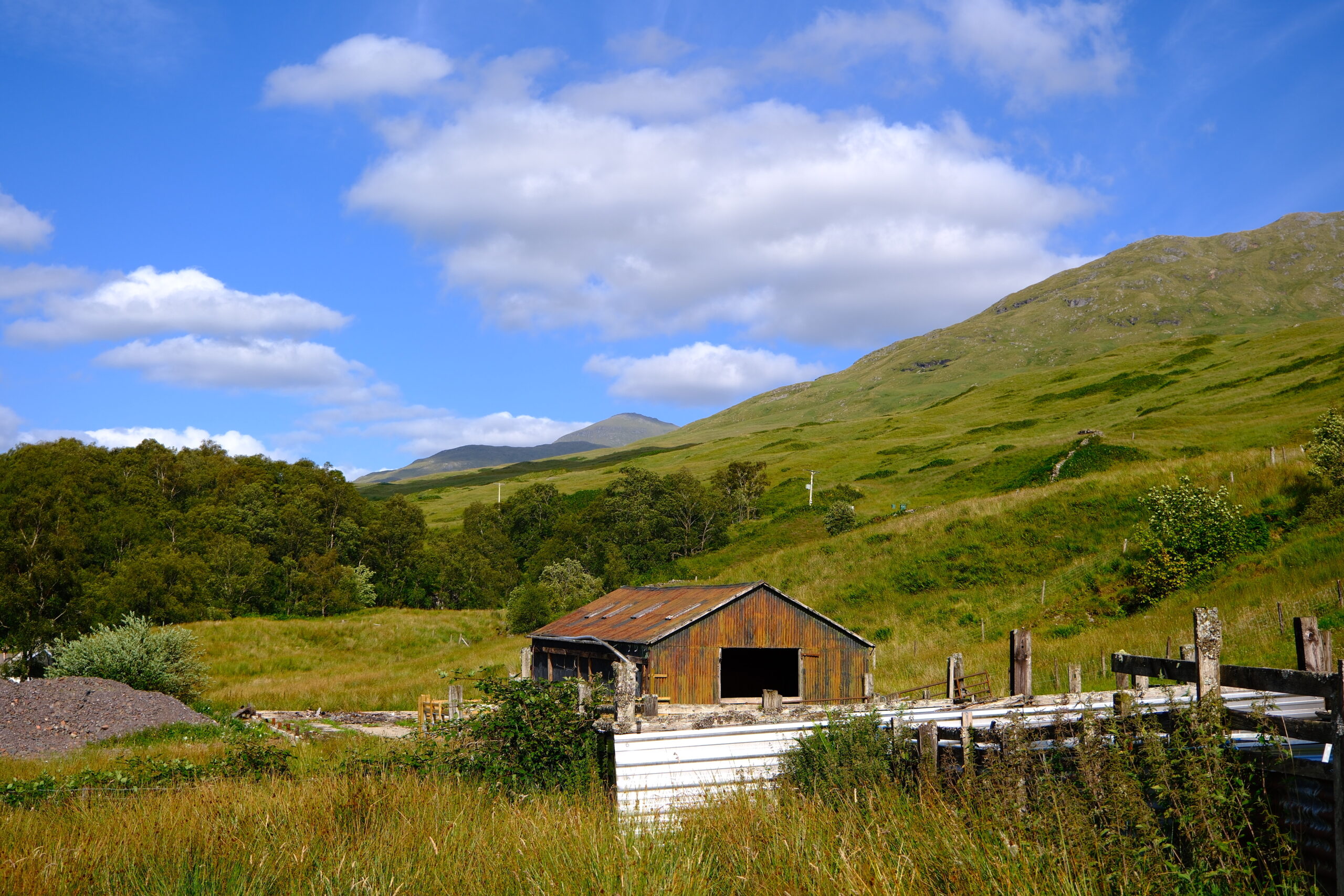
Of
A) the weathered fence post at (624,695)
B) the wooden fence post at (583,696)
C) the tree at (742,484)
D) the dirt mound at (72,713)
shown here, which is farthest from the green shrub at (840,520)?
the weathered fence post at (624,695)

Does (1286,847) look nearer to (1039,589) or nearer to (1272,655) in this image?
(1272,655)

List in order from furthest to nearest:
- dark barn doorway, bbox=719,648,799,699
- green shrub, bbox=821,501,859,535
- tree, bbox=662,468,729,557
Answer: tree, bbox=662,468,729,557, green shrub, bbox=821,501,859,535, dark barn doorway, bbox=719,648,799,699

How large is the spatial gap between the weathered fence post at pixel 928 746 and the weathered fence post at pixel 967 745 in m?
0.27

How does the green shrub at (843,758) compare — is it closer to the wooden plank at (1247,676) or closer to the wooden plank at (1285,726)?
the wooden plank at (1247,676)

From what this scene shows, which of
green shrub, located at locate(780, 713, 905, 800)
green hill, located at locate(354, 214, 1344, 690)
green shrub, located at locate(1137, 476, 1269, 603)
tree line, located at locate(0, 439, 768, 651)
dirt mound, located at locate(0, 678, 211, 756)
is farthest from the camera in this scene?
tree line, located at locate(0, 439, 768, 651)

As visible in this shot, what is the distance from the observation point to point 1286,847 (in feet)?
17.6

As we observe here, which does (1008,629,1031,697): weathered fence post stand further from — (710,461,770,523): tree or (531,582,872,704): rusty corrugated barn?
(710,461,770,523): tree

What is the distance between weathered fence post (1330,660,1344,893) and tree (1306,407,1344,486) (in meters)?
34.1

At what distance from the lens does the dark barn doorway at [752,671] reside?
96.8 feet

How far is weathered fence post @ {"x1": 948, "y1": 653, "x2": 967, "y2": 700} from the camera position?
1748cm

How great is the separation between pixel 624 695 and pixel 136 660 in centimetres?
2739

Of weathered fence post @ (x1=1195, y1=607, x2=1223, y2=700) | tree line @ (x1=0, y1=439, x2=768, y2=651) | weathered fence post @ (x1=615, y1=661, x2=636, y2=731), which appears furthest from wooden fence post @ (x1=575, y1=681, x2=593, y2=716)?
tree line @ (x1=0, y1=439, x2=768, y2=651)

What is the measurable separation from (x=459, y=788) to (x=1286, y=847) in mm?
7657

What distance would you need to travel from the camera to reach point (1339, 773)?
541 centimetres
